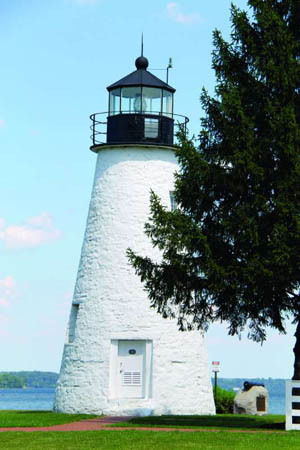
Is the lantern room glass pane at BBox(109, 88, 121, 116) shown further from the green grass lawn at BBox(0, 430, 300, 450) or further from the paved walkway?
the green grass lawn at BBox(0, 430, 300, 450)

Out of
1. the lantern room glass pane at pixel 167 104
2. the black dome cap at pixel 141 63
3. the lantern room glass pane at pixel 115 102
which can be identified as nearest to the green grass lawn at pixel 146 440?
the lantern room glass pane at pixel 115 102

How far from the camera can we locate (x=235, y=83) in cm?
2388

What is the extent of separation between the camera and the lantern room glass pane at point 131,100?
101ft

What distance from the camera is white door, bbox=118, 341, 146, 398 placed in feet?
96.7

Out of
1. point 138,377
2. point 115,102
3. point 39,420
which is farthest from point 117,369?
point 115,102

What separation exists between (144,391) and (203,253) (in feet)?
27.5

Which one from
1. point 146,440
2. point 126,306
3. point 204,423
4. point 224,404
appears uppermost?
point 126,306

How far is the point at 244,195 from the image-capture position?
75.6ft

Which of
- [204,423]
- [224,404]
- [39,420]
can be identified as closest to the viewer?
[204,423]

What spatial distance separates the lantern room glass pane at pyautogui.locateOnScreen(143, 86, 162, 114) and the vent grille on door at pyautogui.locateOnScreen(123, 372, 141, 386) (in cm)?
883

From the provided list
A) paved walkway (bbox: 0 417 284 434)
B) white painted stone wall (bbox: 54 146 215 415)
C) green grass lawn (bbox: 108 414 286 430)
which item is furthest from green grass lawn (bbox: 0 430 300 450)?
white painted stone wall (bbox: 54 146 215 415)

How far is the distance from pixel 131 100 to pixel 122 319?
748cm

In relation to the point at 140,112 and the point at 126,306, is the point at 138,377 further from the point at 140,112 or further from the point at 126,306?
the point at 140,112

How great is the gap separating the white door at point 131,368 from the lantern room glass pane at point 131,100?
7857 mm
